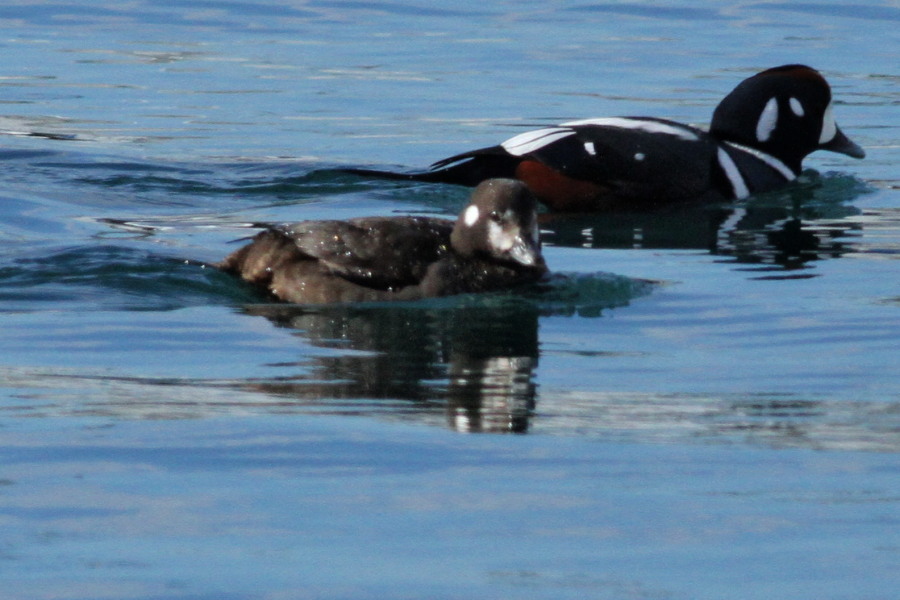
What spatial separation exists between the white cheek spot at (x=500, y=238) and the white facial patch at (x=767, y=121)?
420 cm

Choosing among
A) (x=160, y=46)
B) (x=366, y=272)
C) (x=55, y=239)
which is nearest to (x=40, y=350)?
(x=366, y=272)

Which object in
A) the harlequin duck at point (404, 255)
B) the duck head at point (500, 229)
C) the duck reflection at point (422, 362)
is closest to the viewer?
the duck reflection at point (422, 362)

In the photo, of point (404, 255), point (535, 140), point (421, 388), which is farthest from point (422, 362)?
point (535, 140)

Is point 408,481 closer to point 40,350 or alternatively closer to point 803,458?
point 803,458

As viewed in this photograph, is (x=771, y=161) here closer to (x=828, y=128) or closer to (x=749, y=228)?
(x=828, y=128)

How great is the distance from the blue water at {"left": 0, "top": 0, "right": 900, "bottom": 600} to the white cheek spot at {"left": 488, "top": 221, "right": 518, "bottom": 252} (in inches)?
11.4

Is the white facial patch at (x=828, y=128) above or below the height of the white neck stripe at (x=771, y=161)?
above

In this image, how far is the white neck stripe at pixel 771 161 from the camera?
1149 centimetres

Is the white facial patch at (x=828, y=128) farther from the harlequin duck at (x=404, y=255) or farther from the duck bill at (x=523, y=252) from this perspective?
the duck bill at (x=523, y=252)

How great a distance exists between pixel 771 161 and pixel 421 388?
20.4 feet

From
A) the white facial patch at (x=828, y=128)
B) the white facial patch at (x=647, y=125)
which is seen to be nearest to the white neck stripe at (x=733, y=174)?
the white facial patch at (x=647, y=125)

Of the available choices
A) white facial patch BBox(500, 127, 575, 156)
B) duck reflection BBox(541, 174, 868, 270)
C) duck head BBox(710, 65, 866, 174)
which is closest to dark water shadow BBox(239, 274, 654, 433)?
duck reflection BBox(541, 174, 868, 270)

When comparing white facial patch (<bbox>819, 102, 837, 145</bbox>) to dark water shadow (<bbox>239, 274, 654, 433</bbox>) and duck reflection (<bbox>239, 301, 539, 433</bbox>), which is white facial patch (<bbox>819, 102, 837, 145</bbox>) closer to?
dark water shadow (<bbox>239, 274, 654, 433</bbox>)

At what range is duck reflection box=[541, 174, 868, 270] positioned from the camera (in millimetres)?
9281
